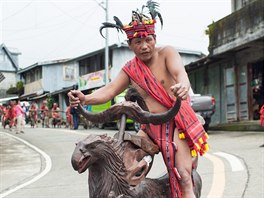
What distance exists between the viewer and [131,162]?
2.65 m

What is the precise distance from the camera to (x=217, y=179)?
6922 millimetres

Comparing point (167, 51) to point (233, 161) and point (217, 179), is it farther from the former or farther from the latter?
point (233, 161)

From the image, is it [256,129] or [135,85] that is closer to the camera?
[135,85]

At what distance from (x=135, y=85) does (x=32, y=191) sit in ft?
15.1

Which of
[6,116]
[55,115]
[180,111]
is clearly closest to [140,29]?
[180,111]

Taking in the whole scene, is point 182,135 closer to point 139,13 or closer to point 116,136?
point 116,136

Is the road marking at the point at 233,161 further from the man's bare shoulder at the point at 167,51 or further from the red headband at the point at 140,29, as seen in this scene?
the red headband at the point at 140,29

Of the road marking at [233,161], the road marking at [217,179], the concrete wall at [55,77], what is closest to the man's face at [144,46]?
the road marking at [217,179]

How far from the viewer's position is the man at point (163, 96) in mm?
2887

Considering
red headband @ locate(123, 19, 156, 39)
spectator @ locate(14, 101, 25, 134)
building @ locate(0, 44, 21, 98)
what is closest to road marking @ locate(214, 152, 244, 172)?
red headband @ locate(123, 19, 156, 39)

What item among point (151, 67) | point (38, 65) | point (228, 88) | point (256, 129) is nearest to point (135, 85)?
point (151, 67)

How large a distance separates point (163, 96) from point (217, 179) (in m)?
4.33

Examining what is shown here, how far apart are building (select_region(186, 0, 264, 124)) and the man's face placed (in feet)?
44.3

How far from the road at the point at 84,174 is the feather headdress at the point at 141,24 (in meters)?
2.73
